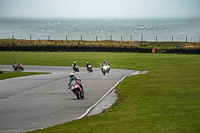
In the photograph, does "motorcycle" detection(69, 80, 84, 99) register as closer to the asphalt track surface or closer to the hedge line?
the asphalt track surface

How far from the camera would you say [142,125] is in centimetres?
1273

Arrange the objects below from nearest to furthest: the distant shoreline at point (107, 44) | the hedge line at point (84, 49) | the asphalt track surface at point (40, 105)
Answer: the asphalt track surface at point (40, 105)
the hedge line at point (84, 49)
the distant shoreline at point (107, 44)

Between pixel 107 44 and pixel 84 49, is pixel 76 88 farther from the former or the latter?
pixel 107 44

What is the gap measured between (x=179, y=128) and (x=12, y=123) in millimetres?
5597

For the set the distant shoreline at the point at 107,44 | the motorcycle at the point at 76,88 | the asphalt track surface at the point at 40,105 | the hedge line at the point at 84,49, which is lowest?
the asphalt track surface at the point at 40,105

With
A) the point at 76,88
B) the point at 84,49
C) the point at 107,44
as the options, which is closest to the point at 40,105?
the point at 76,88

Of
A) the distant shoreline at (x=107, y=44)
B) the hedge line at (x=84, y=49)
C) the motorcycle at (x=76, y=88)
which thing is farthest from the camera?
the distant shoreline at (x=107, y=44)

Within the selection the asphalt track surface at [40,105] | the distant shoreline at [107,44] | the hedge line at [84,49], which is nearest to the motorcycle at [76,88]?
the asphalt track surface at [40,105]

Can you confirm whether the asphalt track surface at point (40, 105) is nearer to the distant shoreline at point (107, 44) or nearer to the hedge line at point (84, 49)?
the hedge line at point (84, 49)

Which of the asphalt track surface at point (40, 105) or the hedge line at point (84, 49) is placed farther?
the hedge line at point (84, 49)

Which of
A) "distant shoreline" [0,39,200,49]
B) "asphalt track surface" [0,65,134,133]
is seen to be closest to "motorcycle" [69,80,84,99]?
"asphalt track surface" [0,65,134,133]

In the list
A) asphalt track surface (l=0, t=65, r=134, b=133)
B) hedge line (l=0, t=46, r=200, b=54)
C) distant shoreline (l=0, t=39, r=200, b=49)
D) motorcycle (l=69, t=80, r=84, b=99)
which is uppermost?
distant shoreline (l=0, t=39, r=200, b=49)

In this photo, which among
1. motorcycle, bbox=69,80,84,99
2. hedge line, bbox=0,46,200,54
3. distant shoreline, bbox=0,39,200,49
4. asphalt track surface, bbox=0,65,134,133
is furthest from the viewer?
distant shoreline, bbox=0,39,200,49

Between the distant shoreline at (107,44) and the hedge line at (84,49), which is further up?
the distant shoreline at (107,44)
